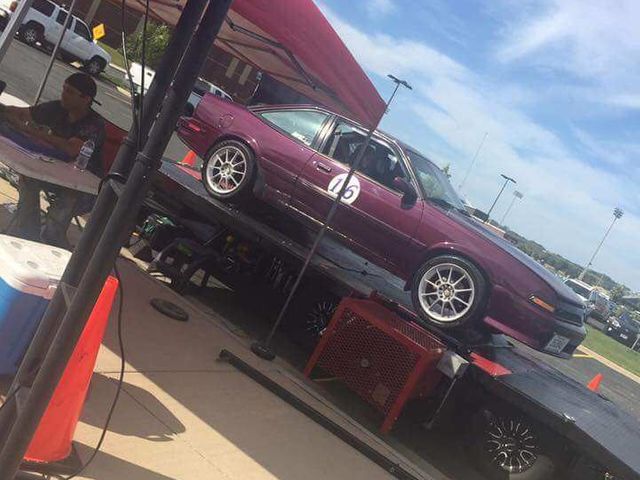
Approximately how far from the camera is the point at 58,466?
9.09 feet

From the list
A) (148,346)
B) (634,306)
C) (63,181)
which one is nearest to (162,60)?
(63,181)

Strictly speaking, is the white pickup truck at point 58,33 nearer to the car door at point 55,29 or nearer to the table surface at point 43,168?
the car door at point 55,29

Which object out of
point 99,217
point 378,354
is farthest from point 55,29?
point 99,217

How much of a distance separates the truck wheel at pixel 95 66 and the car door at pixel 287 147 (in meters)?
21.9

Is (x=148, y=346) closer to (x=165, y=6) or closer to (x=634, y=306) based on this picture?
(x=165, y=6)

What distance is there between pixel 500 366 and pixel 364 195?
2.07 m

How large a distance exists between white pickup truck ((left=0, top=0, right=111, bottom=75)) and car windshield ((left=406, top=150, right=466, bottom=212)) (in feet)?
69.1

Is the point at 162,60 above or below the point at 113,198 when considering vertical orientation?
above

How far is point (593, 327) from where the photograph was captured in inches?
1382

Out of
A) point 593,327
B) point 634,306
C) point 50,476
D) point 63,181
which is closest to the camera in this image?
point 50,476

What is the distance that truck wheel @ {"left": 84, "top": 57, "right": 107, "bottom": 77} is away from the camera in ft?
85.0

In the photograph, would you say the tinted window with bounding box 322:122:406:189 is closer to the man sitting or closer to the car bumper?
the car bumper

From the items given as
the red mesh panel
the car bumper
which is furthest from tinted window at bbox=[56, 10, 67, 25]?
the car bumper

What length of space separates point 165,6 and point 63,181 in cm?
288
